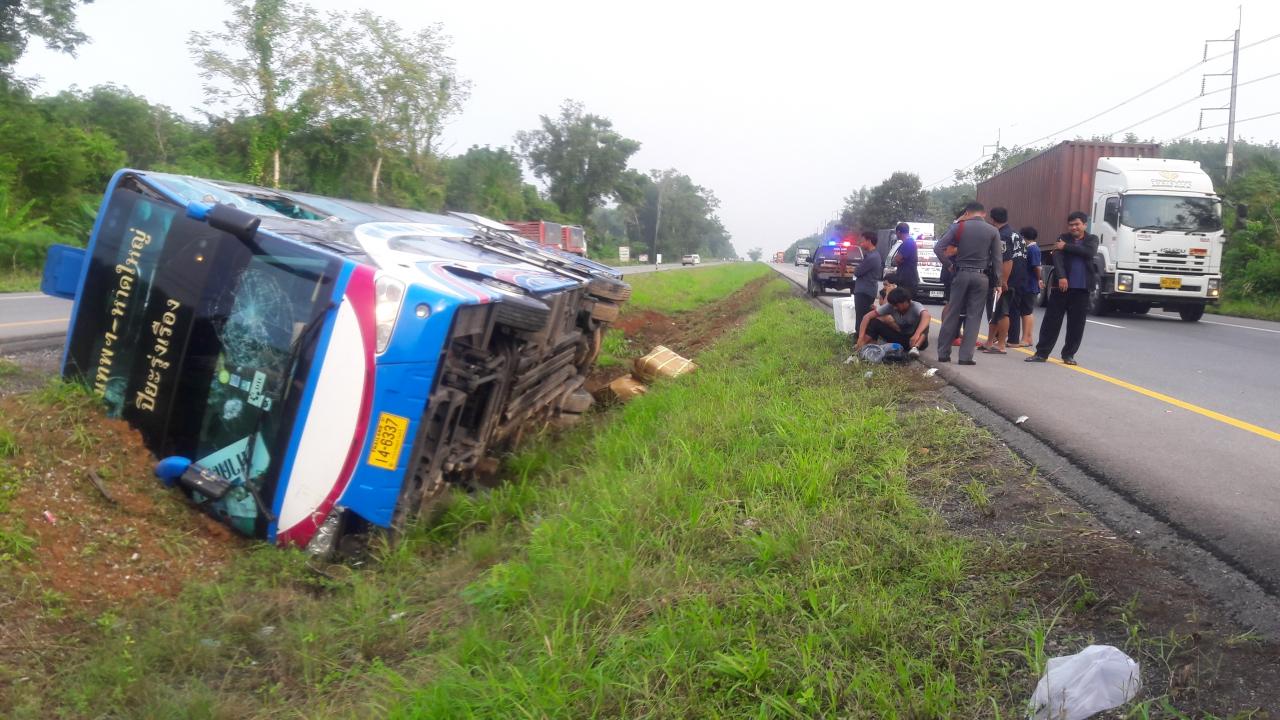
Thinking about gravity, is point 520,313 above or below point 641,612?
above

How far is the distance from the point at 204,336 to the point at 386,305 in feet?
4.09

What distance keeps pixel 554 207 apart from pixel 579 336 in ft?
195

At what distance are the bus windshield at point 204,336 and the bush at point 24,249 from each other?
17594 mm

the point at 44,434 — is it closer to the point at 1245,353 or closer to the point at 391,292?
the point at 391,292

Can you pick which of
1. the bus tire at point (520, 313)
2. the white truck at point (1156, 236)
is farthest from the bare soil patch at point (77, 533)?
the white truck at point (1156, 236)

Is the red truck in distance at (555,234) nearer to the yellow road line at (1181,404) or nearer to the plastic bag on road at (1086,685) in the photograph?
the yellow road line at (1181,404)

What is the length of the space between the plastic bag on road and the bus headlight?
11.6 ft

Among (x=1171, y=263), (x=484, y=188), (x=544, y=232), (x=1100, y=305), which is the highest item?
(x=484, y=188)

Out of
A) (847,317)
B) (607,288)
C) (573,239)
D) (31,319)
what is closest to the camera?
(607,288)

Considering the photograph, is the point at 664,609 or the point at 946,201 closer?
the point at 664,609

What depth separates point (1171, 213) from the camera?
16625 mm

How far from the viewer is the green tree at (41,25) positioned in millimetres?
30156

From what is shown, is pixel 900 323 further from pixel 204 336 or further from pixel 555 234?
pixel 555 234

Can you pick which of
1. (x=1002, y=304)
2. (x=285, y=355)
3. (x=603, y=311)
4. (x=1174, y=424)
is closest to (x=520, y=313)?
(x=285, y=355)
